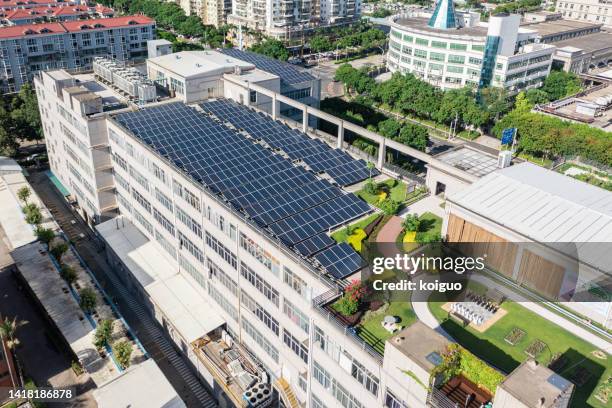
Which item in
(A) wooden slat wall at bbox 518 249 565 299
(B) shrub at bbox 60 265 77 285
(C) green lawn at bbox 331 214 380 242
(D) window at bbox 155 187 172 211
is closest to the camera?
(A) wooden slat wall at bbox 518 249 565 299

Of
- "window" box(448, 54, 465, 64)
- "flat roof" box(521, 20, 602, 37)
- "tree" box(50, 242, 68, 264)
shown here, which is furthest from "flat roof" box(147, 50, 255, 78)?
"flat roof" box(521, 20, 602, 37)

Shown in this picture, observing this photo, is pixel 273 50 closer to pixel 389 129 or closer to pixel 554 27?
pixel 389 129

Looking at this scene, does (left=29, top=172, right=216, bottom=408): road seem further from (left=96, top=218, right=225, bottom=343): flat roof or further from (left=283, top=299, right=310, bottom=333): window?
(left=283, top=299, right=310, bottom=333): window

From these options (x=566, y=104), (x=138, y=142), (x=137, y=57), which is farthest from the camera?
(x=137, y=57)

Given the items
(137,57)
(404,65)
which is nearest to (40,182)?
(137,57)

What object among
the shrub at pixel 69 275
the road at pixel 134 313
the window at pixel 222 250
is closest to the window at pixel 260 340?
the window at pixel 222 250

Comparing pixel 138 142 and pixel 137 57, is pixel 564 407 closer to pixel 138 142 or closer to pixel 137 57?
pixel 138 142

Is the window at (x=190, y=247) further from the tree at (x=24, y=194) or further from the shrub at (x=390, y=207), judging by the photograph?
the tree at (x=24, y=194)
